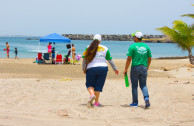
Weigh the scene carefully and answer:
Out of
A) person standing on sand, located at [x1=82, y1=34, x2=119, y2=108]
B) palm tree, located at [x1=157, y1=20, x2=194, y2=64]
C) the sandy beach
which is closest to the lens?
the sandy beach

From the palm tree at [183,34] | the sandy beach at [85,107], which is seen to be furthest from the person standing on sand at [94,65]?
the palm tree at [183,34]

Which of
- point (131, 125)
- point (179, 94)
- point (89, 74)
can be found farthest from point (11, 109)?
point (179, 94)

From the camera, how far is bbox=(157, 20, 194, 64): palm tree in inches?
731

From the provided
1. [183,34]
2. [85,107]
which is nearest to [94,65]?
[85,107]

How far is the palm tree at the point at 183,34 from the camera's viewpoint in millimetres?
18562

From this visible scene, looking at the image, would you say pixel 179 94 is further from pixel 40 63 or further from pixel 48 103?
pixel 40 63

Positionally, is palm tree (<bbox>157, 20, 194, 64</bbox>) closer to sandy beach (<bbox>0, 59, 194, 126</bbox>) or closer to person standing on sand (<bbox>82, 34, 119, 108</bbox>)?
sandy beach (<bbox>0, 59, 194, 126</bbox>)

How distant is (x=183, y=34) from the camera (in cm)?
1886

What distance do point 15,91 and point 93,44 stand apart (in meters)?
2.93

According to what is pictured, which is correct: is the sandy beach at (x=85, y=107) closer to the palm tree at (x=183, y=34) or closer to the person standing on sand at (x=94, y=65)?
the person standing on sand at (x=94, y=65)

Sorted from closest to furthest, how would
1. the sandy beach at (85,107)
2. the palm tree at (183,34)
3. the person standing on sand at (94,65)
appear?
1. the sandy beach at (85,107)
2. the person standing on sand at (94,65)
3. the palm tree at (183,34)

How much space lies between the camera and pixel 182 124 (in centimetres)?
493

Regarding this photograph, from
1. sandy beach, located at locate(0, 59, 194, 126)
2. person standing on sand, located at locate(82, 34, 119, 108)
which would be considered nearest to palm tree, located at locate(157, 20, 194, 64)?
sandy beach, located at locate(0, 59, 194, 126)

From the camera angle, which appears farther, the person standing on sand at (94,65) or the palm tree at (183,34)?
the palm tree at (183,34)
